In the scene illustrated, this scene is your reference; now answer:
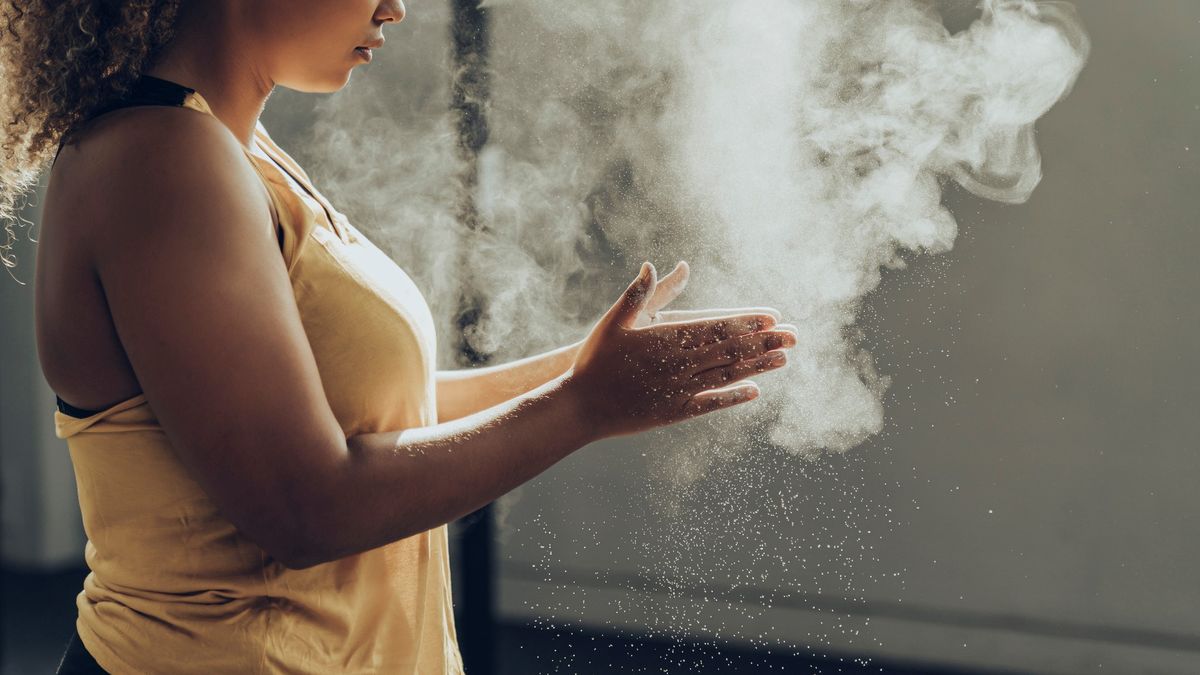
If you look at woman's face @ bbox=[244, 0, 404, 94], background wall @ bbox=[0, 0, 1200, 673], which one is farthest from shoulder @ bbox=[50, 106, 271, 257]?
background wall @ bbox=[0, 0, 1200, 673]

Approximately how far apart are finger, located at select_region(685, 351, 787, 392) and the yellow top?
23 centimetres

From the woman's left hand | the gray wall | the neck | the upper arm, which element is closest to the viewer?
the upper arm

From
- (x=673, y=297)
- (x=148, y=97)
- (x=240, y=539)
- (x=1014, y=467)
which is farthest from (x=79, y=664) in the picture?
(x=1014, y=467)

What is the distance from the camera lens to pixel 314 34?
2.33ft

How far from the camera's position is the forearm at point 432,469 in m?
0.61

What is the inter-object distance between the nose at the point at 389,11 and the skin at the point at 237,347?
28 mm

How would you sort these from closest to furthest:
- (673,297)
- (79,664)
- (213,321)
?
(213,321) < (79,664) < (673,297)

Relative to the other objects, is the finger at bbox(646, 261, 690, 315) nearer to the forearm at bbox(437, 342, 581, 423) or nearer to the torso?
the forearm at bbox(437, 342, 581, 423)

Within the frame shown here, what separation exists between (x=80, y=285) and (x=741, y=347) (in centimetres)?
48

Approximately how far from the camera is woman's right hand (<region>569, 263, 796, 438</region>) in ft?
2.34

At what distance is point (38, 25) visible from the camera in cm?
68

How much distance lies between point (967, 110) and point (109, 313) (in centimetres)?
163

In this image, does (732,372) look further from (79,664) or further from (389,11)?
(79,664)

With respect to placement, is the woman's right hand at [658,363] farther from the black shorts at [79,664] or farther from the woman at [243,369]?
the black shorts at [79,664]
